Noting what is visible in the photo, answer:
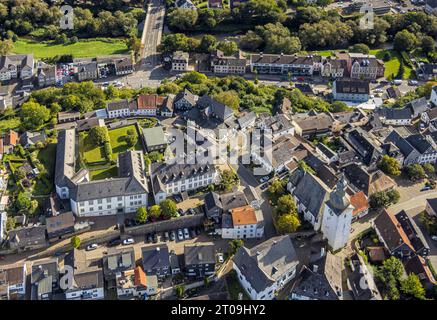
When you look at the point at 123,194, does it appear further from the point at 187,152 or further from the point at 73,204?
the point at 187,152

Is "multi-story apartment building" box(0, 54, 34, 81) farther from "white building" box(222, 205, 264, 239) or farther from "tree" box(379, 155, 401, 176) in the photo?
"tree" box(379, 155, 401, 176)

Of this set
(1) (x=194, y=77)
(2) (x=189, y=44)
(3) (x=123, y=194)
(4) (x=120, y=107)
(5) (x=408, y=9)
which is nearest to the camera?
(3) (x=123, y=194)

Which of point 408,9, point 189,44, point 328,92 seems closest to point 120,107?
point 189,44

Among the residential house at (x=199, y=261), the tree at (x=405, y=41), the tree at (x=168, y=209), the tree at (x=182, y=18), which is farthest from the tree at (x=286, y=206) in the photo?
the tree at (x=182, y=18)

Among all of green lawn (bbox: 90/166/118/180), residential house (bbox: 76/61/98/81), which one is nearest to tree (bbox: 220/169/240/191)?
green lawn (bbox: 90/166/118/180)

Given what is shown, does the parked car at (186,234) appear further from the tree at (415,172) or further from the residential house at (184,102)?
the tree at (415,172)

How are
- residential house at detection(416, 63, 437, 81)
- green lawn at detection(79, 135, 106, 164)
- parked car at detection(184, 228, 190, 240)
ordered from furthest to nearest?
1. residential house at detection(416, 63, 437, 81)
2. green lawn at detection(79, 135, 106, 164)
3. parked car at detection(184, 228, 190, 240)
